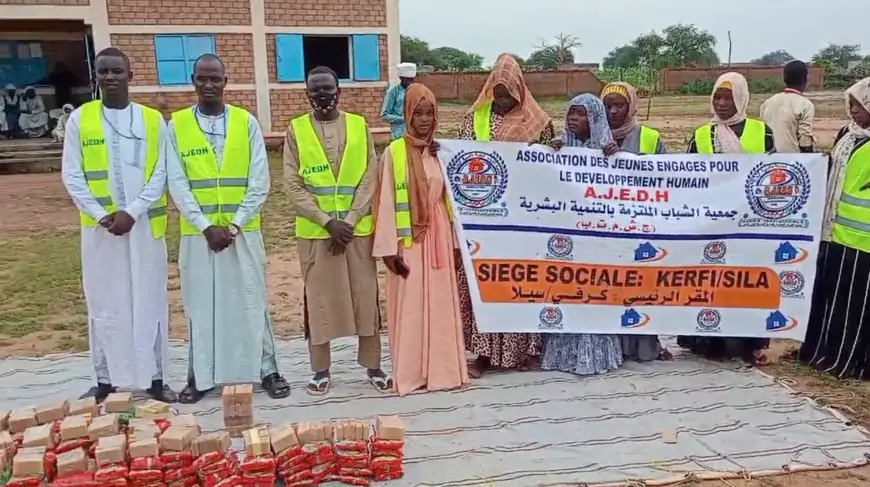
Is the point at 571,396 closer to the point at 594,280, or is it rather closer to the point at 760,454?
the point at 594,280

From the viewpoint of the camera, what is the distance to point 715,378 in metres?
4.66

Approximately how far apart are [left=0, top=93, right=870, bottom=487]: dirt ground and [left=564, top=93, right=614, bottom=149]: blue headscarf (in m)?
1.83

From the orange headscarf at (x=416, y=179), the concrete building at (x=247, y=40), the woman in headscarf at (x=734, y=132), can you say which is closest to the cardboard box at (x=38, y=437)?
the orange headscarf at (x=416, y=179)

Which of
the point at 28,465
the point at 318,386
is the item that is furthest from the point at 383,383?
the point at 28,465

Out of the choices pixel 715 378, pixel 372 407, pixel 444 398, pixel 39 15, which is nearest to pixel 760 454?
pixel 715 378

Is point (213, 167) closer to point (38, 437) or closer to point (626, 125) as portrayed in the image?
point (38, 437)

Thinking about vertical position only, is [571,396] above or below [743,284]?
below

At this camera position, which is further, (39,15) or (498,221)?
(39,15)

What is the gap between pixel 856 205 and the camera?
4.50 meters

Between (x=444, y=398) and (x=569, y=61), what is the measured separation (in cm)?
5112

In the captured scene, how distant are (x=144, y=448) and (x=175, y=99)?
13.7 m

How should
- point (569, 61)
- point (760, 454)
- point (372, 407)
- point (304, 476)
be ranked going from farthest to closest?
1. point (569, 61)
2. point (372, 407)
3. point (760, 454)
4. point (304, 476)

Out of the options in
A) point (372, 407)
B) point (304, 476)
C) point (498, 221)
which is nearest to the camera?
point (304, 476)

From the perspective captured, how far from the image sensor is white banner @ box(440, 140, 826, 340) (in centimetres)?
456
